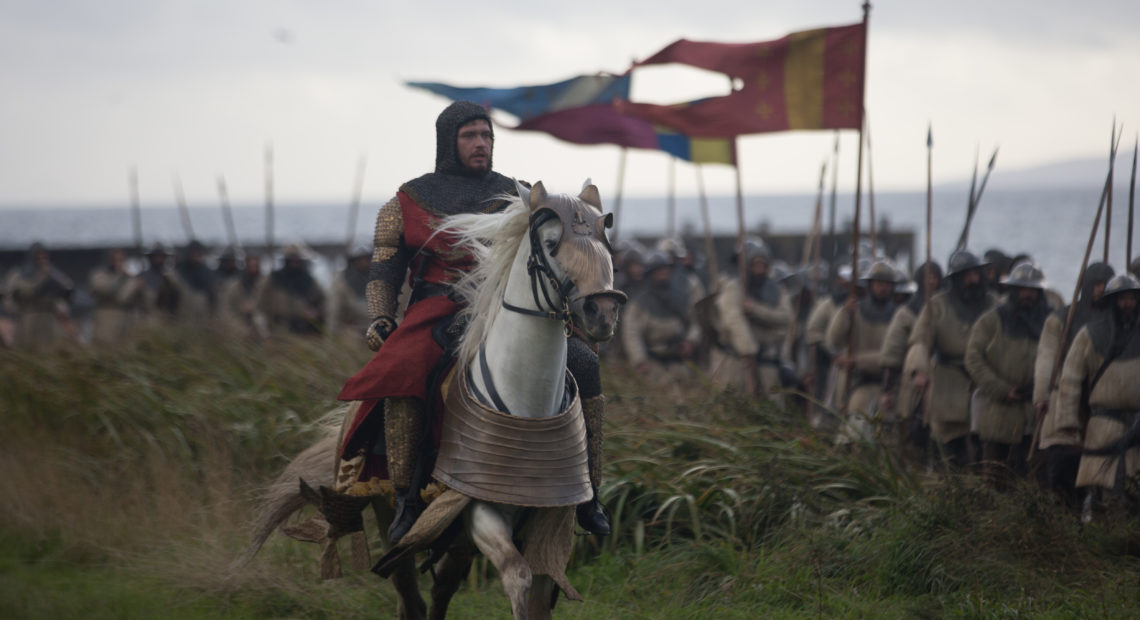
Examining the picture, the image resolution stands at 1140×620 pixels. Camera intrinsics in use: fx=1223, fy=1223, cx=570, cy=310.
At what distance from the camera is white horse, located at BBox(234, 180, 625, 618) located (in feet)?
15.4

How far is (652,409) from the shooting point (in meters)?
9.05

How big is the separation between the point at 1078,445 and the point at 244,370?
7.26m

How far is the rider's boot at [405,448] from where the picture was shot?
209 inches

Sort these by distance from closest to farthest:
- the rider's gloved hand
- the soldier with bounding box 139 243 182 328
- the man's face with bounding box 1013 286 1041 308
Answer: the rider's gloved hand → the man's face with bounding box 1013 286 1041 308 → the soldier with bounding box 139 243 182 328

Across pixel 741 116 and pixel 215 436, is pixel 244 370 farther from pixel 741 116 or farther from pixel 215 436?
pixel 741 116

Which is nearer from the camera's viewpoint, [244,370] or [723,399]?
[723,399]

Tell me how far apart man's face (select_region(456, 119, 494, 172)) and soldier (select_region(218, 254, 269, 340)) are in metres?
8.65

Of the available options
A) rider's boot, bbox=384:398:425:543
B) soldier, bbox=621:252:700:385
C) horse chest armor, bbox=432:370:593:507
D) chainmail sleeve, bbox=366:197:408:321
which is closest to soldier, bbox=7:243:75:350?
soldier, bbox=621:252:700:385

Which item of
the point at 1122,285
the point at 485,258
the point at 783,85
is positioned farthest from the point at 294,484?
the point at 783,85

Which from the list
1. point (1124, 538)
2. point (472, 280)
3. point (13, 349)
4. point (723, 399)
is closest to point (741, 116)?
point (723, 399)

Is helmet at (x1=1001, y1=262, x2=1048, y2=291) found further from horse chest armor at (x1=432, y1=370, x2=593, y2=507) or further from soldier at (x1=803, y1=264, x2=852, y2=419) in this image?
horse chest armor at (x1=432, y1=370, x2=593, y2=507)

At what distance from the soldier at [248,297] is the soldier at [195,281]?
7.3 inches

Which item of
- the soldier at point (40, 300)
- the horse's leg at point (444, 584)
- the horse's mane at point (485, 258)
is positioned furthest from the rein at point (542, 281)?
the soldier at point (40, 300)

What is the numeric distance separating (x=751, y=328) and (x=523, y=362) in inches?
291
